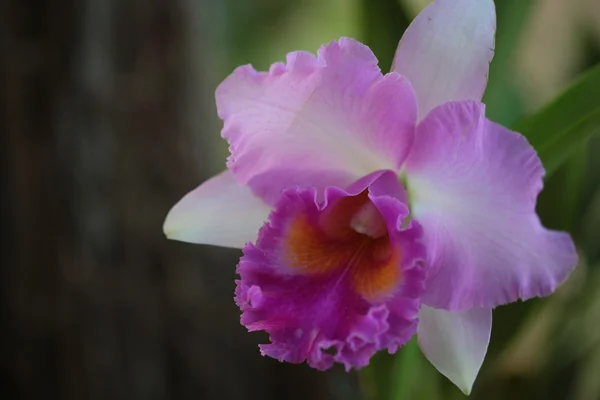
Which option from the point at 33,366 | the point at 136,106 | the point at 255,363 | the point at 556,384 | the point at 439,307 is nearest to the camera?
the point at 439,307

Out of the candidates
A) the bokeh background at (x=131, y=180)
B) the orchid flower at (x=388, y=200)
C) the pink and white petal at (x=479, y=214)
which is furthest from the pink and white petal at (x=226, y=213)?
the bokeh background at (x=131, y=180)

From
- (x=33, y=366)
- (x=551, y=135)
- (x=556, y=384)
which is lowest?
(x=33, y=366)

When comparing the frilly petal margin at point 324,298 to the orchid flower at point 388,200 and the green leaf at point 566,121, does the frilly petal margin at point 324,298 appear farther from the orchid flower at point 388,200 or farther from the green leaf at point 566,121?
the green leaf at point 566,121

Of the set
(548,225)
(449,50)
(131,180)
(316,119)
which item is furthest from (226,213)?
(131,180)

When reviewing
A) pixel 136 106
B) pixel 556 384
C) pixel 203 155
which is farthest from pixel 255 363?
pixel 556 384

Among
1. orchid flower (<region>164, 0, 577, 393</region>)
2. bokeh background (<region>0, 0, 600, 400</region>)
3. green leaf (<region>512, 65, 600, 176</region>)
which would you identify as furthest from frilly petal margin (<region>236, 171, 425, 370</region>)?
bokeh background (<region>0, 0, 600, 400</region>)

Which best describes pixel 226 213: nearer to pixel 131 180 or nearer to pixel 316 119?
pixel 316 119

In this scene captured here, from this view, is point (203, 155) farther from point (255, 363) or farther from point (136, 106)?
point (255, 363)
